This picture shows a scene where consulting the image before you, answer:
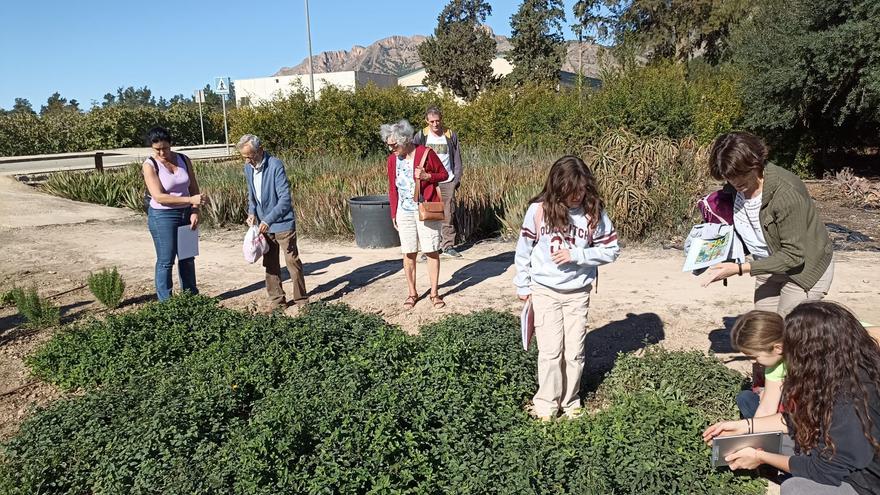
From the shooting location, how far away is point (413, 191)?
582 centimetres

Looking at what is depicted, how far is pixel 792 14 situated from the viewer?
15.8 m

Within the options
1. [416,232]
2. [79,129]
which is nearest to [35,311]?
[416,232]

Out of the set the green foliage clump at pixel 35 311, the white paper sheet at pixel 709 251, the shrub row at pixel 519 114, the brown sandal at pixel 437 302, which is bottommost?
the brown sandal at pixel 437 302

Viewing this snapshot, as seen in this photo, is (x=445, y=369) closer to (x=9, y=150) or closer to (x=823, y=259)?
(x=823, y=259)

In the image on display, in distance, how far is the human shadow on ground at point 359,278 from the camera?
6746 millimetres

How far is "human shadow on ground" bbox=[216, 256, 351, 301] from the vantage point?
6.86m

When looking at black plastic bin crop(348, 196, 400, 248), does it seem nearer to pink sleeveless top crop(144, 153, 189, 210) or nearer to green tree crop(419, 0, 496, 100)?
pink sleeveless top crop(144, 153, 189, 210)

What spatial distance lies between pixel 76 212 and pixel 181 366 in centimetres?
1041

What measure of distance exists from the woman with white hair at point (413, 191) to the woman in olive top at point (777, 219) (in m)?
2.86

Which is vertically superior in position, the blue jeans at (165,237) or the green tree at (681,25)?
the green tree at (681,25)

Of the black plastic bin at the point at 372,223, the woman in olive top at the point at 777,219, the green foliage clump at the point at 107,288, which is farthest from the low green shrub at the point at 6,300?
the woman in olive top at the point at 777,219

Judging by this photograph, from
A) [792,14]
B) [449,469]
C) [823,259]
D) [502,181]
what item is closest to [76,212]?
[502,181]

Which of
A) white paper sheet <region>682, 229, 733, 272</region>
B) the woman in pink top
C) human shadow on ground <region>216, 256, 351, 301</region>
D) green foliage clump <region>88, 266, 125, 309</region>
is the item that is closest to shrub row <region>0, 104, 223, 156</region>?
human shadow on ground <region>216, 256, 351, 301</region>

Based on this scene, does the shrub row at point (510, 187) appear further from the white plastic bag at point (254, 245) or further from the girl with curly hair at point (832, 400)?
the girl with curly hair at point (832, 400)
